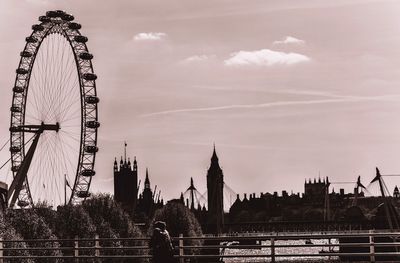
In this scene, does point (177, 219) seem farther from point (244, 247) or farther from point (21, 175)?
point (244, 247)

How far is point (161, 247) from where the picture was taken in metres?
23.8

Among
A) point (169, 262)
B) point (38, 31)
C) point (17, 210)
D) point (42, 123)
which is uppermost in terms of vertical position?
point (38, 31)

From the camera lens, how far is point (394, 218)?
116750 mm

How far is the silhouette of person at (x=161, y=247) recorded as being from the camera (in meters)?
23.8

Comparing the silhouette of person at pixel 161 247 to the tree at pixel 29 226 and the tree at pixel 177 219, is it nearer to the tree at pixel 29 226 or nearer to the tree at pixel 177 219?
the tree at pixel 29 226

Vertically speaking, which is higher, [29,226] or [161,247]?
[29,226]

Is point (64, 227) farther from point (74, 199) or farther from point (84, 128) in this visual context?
point (84, 128)

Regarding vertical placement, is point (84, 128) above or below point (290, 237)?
above

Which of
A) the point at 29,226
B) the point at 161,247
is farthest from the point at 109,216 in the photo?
the point at 161,247

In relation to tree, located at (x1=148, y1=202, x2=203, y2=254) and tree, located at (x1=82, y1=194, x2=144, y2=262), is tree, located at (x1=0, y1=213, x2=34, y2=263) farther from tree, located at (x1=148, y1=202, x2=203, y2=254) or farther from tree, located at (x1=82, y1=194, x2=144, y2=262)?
tree, located at (x1=148, y1=202, x2=203, y2=254)

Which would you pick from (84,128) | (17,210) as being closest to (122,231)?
(84,128)

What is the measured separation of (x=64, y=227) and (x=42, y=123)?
9665mm

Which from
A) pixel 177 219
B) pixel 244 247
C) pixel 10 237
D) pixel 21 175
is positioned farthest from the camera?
pixel 177 219

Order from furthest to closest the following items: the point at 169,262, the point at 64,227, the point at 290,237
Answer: the point at 64,227
the point at 290,237
the point at 169,262
